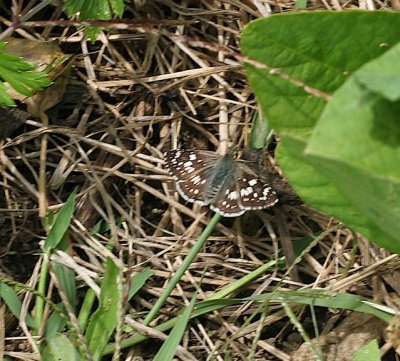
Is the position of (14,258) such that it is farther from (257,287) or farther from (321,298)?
(321,298)

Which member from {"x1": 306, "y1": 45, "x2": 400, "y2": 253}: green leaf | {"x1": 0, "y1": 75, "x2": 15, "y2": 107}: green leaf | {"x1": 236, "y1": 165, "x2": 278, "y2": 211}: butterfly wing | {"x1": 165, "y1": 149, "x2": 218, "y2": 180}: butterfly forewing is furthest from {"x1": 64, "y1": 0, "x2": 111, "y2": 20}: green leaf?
{"x1": 306, "y1": 45, "x2": 400, "y2": 253}: green leaf

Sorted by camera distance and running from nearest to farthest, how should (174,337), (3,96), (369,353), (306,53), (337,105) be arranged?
(337,105) < (306,53) < (369,353) < (174,337) < (3,96)

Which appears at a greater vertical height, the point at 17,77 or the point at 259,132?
the point at 17,77

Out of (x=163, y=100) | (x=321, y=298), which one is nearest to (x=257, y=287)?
(x=321, y=298)

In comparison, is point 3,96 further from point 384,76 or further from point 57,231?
point 384,76

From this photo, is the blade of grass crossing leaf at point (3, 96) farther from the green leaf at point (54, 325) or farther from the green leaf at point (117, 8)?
the green leaf at point (54, 325)

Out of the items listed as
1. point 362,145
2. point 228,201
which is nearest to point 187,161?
point 228,201

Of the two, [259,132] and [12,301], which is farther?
[259,132]

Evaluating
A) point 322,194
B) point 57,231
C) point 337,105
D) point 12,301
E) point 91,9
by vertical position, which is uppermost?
point 337,105
